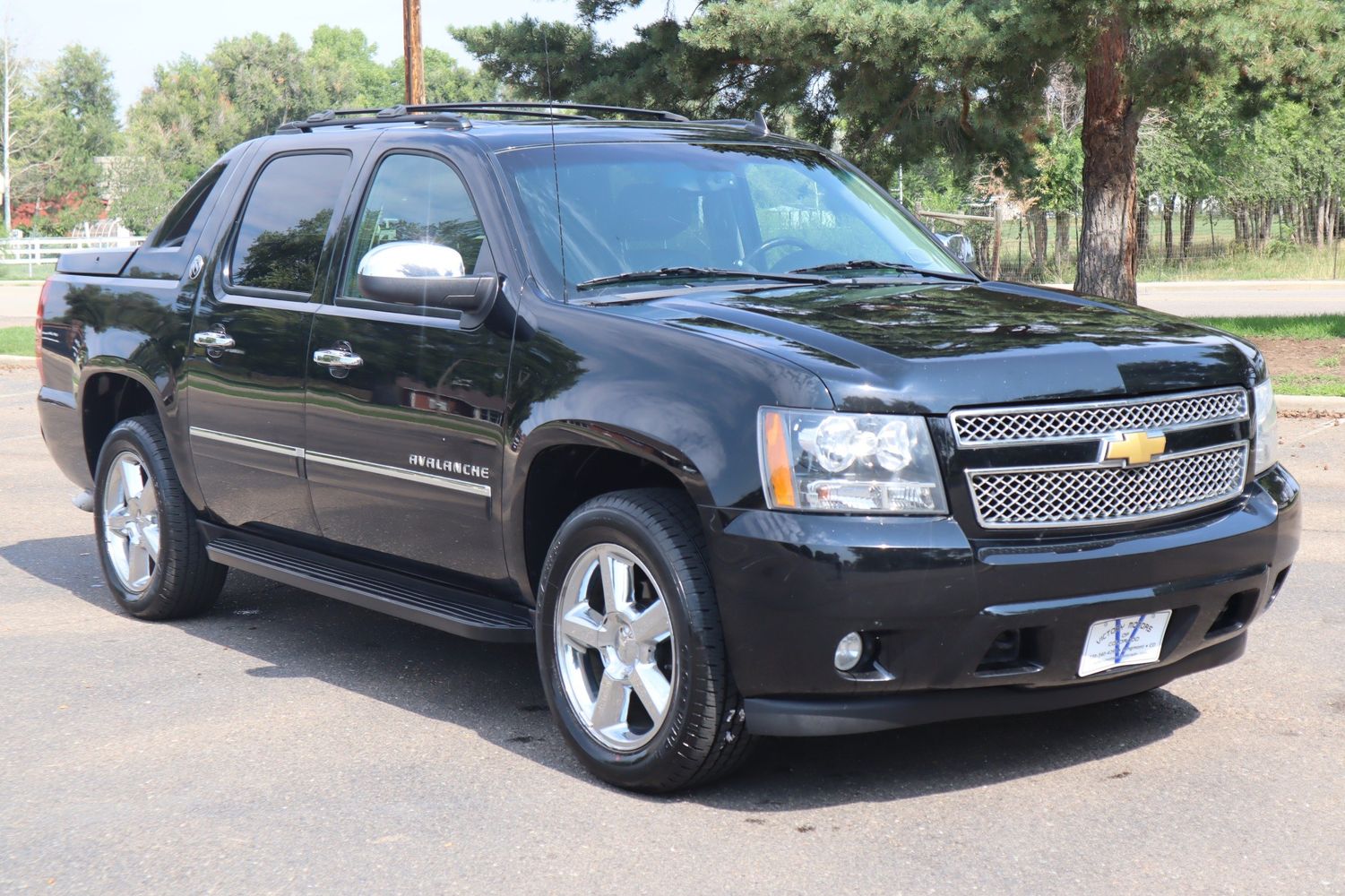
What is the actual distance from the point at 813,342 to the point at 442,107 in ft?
7.97

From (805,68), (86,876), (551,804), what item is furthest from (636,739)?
(805,68)

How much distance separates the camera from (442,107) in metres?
6.05

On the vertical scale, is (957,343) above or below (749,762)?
above

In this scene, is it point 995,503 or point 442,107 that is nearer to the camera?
point 995,503

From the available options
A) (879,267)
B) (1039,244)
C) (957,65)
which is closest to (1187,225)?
(1039,244)

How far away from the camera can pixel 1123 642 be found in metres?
4.24

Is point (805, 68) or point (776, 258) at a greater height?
point (805, 68)

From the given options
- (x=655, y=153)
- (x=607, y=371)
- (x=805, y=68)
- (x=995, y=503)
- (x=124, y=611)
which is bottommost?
(x=124, y=611)

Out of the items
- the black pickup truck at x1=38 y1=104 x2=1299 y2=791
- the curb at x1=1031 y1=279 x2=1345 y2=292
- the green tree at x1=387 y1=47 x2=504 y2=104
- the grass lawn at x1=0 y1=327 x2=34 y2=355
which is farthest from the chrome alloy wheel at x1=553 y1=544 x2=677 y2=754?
the green tree at x1=387 y1=47 x2=504 y2=104

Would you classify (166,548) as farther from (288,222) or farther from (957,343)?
(957,343)

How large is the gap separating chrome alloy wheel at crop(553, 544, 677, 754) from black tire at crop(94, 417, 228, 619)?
2.40m

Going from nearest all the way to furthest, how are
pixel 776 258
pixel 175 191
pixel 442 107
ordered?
1. pixel 776 258
2. pixel 442 107
3. pixel 175 191

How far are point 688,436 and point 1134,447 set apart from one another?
1.16 metres

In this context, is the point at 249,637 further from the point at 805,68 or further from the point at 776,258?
the point at 805,68
